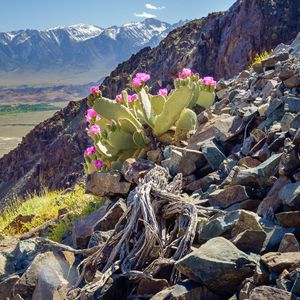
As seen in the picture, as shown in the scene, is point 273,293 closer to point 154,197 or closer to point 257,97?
point 154,197

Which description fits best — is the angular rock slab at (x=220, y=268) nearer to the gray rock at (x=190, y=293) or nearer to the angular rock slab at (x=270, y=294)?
the gray rock at (x=190, y=293)

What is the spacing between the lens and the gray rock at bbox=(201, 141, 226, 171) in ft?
17.9

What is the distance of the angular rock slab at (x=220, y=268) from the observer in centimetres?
292

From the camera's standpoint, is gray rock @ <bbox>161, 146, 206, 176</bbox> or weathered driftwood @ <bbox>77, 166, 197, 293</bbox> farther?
gray rock @ <bbox>161, 146, 206, 176</bbox>

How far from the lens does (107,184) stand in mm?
6141

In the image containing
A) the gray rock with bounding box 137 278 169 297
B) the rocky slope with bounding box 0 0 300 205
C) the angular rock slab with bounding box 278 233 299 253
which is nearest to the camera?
the angular rock slab with bounding box 278 233 299 253

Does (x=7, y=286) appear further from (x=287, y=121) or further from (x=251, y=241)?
(x=287, y=121)

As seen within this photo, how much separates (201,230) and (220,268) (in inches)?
33.8

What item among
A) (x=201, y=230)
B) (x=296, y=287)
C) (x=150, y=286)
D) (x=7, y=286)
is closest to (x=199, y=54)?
(x=7, y=286)

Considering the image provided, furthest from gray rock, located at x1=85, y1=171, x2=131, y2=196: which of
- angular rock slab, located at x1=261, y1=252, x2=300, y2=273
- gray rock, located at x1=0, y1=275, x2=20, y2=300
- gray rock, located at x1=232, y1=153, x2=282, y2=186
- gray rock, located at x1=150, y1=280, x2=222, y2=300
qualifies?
angular rock slab, located at x1=261, y1=252, x2=300, y2=273

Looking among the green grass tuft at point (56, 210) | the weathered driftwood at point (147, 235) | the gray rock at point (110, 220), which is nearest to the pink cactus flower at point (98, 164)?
the green grass tuft at point (56, 210)

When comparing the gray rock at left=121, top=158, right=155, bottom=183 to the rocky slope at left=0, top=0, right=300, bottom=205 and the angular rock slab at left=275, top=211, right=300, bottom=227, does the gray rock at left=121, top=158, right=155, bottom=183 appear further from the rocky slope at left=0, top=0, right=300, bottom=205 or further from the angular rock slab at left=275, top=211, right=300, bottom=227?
the rocky slope at left=0, top=0, right=300, bottom=205

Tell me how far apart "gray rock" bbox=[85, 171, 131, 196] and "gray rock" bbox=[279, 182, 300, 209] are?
2704mm

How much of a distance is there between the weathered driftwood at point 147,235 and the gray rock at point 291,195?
0.70 m
